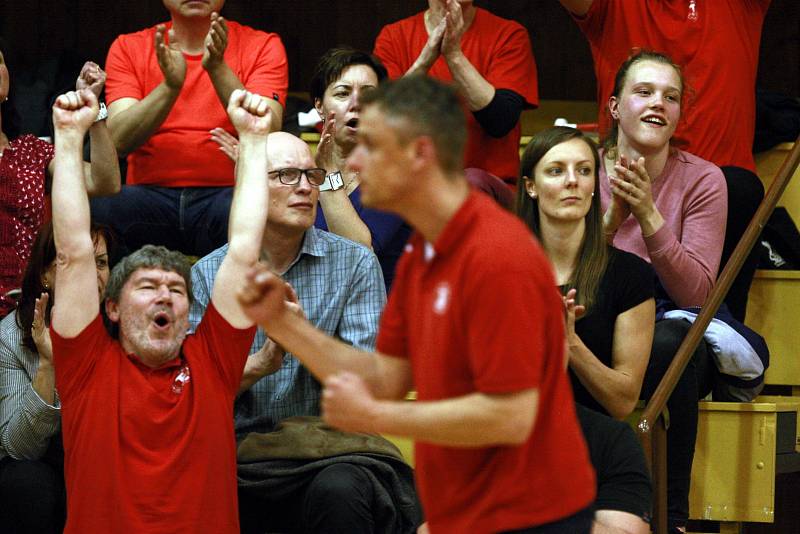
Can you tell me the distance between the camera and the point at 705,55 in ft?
13.7

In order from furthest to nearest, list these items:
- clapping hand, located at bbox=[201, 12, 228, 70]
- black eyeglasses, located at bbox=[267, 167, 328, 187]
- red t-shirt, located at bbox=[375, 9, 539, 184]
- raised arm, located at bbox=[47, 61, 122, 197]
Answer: red t-shirt, located at bbox=[375, 9, 539, 184] < clapping hand, located at bbox=[201, 12, 228, 70] < raised arm, located at bbox=[47, 61, 122, 197] < black eyeglasses, located at bbox=[267, 167, 328, 187]

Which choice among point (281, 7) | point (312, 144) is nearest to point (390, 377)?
point (312, 144)

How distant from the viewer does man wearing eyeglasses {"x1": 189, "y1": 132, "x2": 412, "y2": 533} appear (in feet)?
10.3

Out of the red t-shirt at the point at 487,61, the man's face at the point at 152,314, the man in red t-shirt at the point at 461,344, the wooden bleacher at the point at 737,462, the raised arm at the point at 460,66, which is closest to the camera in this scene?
the man in red t-shirt at the point at 461,344

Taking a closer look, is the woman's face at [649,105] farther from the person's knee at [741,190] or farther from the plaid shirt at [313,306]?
the plaid shirt at [313,306]

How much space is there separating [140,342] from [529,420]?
141 cm

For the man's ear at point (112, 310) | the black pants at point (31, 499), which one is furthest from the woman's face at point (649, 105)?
the black pants at point (31, 499)

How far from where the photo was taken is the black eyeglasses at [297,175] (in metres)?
3.39

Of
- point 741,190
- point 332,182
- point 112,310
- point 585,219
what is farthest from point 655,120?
point 112,310

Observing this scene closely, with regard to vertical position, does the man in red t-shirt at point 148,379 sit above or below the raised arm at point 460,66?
below

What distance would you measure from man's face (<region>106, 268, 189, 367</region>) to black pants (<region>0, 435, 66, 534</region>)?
422 mm

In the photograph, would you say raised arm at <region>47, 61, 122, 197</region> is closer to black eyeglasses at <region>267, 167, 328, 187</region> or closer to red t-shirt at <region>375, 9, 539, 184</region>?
black eyeglasses at <region>267, 167, 328, 187</region>

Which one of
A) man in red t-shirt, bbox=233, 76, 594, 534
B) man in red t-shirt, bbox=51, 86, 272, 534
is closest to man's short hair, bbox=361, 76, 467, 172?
man in red t-shirt, bbox=233, 76, 594, 534

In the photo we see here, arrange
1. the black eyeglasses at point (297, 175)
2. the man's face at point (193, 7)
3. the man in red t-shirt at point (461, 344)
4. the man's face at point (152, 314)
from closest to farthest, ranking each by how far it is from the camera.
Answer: the man in red t-shirt at point (461, 344) → the man's face at point (152, 314) → the black eyeglasses at point (297, 175) → the man's face at point (193, 7)
